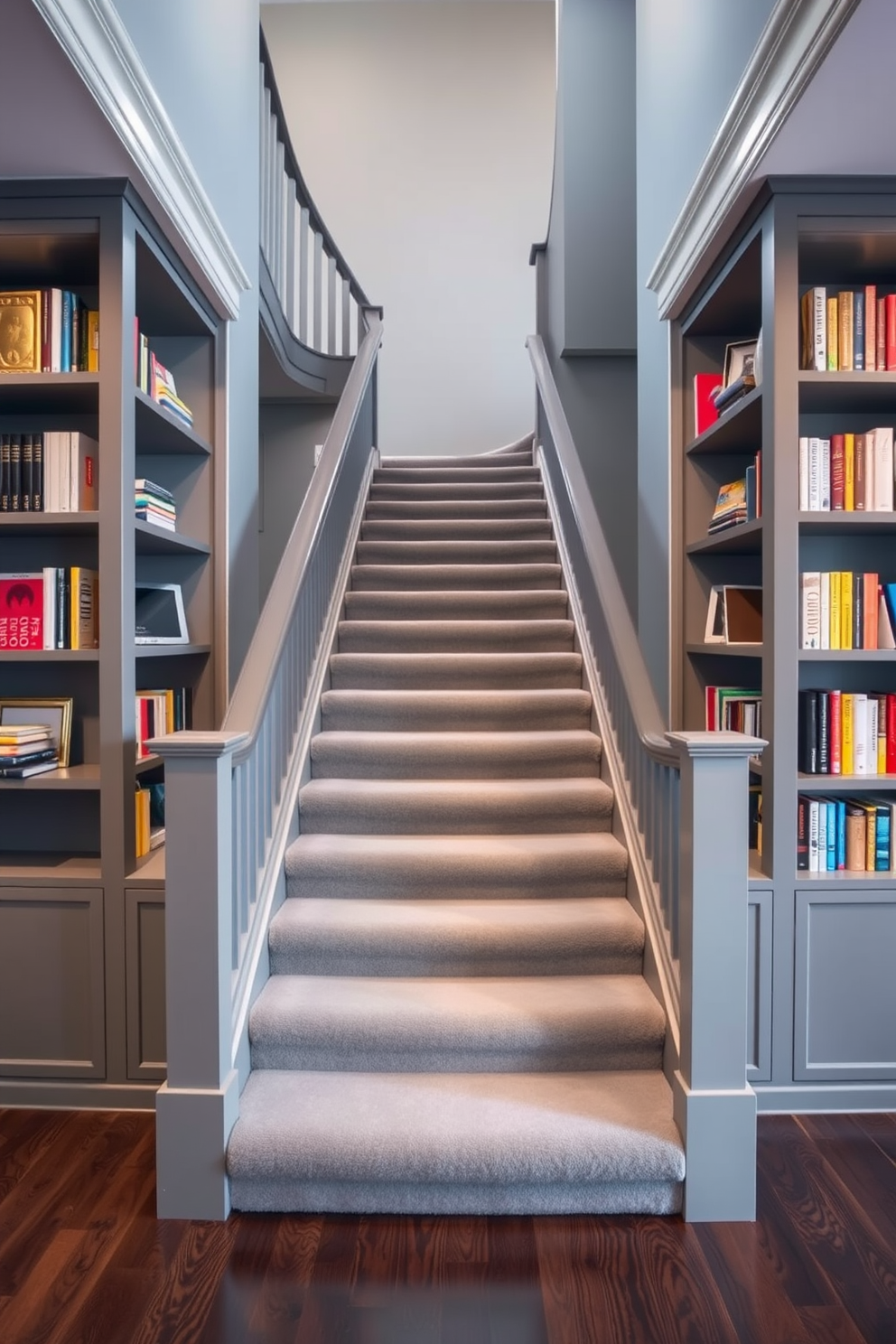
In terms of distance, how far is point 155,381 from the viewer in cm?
284

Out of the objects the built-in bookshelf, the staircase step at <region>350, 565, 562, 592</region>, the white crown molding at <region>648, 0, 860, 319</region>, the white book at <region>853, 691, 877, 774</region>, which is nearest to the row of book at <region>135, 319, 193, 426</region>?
the built-in bookshelf

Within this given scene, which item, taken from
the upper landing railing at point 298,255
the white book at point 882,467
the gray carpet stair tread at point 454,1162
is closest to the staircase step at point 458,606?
the white book at point 882,467

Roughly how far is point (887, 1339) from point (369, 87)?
8.03 metres

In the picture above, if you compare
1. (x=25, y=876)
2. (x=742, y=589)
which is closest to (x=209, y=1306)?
(x=25, y=876)

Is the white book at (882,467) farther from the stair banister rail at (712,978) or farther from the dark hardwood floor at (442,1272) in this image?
the dark hardwood floor at (442,1272)

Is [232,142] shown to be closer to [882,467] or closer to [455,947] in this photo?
[882,467]

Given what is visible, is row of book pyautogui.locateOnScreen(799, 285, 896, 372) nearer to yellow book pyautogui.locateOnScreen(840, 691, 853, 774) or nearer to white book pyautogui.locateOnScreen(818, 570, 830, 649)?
white book pyautogui.locateOnScreen(818, 570, 830, 649)

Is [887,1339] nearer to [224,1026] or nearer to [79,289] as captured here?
[224,1026]

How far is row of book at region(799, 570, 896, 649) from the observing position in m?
2.53

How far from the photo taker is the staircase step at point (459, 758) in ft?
10.2

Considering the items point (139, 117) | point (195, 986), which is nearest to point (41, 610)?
point (195, 986)

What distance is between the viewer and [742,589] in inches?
116

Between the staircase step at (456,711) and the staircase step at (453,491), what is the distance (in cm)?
204

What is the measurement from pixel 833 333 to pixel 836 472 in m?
0.39
